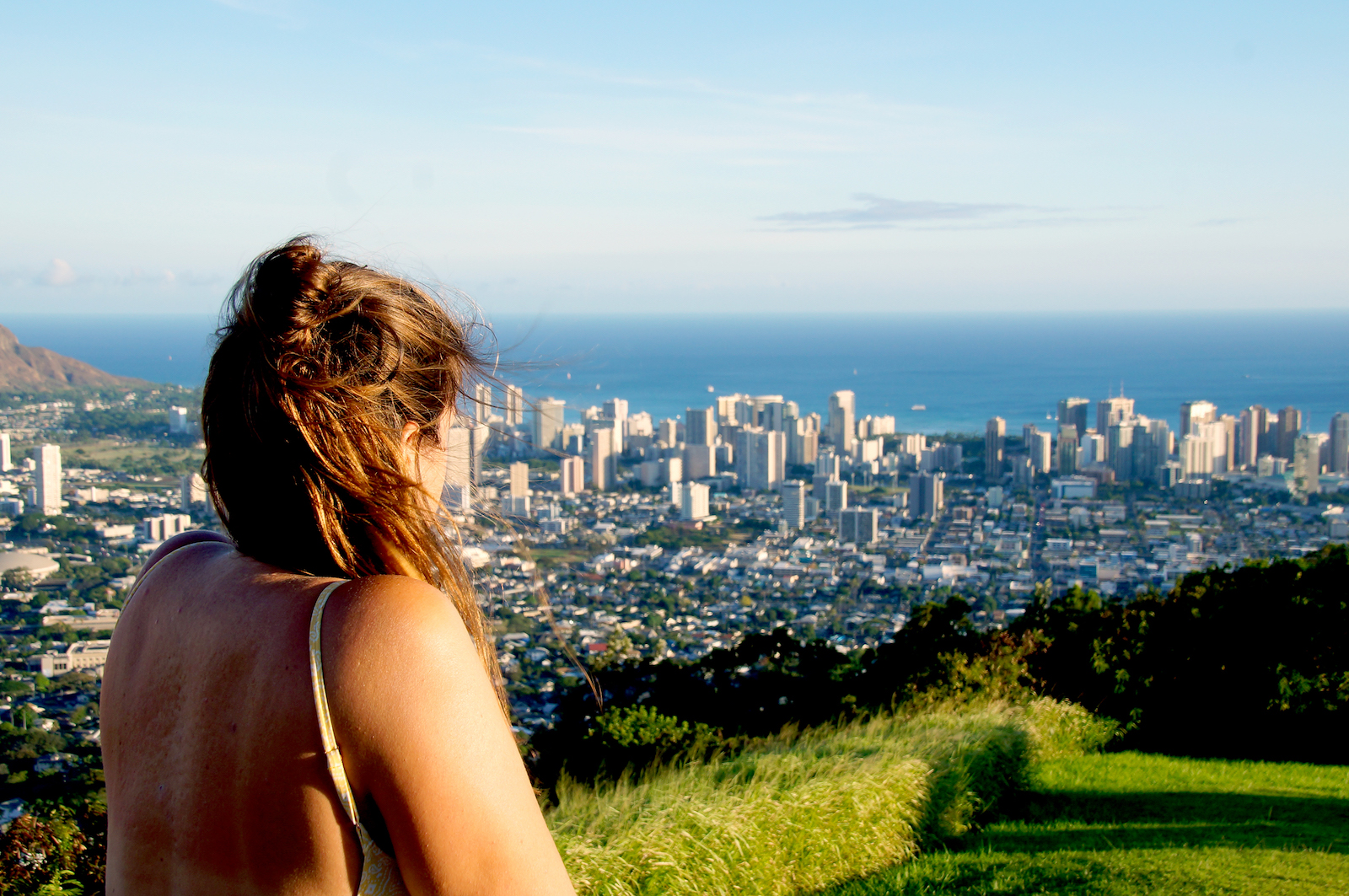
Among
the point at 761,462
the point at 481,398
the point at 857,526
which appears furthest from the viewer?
the point at 761,462

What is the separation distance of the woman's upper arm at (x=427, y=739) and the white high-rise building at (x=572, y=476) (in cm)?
2413

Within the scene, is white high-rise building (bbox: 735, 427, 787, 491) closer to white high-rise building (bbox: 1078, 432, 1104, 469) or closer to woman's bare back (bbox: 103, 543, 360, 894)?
white high-rise building (bbox: 1078, 432, 1104, 469)

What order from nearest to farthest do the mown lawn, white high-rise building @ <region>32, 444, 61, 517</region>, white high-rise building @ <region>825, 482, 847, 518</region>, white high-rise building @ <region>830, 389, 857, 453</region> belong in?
the mown lawn
white high-rise building @ <region>32, 444, 61, 517</region>
white high-rise building @ <region>825, 482, 847, 518</region>
white high-rise building @ <region>830, 389, 857, 453</region>

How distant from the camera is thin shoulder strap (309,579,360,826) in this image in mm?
853

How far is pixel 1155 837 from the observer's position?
4.84 metres

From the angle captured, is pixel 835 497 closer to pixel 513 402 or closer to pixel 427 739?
pixel 513 402

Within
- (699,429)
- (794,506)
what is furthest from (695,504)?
(699,429)

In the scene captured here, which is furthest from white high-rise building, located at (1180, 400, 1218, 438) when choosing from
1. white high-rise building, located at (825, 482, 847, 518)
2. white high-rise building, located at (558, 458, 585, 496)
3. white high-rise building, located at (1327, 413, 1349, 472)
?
Result: white high-rise building, located at (558, 458, 585, 496)

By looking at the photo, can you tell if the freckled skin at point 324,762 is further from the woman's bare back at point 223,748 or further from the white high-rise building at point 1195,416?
the white high-rise building at point 1195,416

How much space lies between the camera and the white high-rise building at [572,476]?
2520 centimetres

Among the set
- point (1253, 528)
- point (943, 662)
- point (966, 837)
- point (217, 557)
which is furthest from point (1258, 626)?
point (1253, 528)

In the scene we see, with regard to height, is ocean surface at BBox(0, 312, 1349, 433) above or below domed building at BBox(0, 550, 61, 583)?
above

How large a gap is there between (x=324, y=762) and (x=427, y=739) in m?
0.09

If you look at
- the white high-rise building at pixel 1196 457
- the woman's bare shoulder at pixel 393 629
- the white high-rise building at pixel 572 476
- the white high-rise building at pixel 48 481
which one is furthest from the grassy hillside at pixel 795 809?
the white high-rise building at pixel 1196 457
